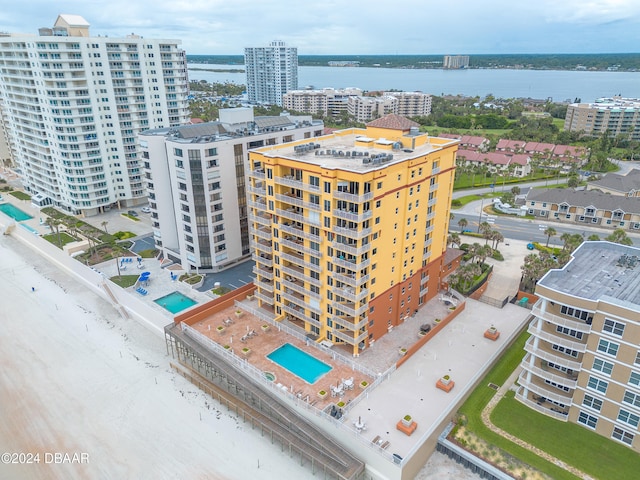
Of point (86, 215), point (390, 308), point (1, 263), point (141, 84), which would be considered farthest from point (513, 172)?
point (1, 263)

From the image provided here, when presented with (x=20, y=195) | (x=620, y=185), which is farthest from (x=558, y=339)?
(x=20, y=195)

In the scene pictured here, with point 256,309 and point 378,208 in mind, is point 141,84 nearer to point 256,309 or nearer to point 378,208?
point 256,309

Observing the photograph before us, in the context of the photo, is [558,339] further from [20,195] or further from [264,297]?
[20,195]

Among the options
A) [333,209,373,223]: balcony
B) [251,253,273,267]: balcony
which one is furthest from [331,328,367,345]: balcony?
[333,209,373,223]: balcony

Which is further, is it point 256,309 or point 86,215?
point 86,215

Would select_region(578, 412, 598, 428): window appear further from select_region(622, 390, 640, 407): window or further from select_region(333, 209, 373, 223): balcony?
select_region(333, 209, 373, 223): balcony

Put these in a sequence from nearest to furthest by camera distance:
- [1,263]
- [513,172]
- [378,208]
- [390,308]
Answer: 1. [378,208]
2. [390,308]
3. [1,263]
4. [513,172]
